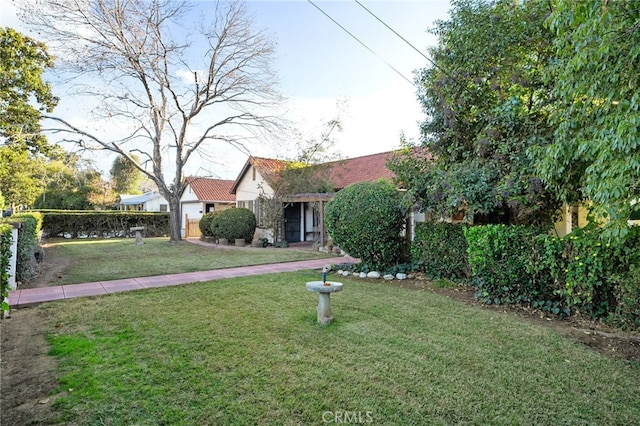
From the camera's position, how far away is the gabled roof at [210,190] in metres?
25.6

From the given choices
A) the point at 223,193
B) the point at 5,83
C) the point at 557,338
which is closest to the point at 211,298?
the point at 557,338

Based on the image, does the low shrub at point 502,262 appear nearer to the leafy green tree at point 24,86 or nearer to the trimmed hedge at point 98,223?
the leafy green tree at point 24,86

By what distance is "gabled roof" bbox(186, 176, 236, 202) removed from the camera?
25.6 metres

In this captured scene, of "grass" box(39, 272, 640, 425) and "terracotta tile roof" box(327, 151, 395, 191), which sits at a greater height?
"terracotta tile roof" box(327, 151, 395, 191)

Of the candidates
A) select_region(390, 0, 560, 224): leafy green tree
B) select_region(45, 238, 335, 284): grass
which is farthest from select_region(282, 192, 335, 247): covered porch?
select_region(390, 0, 560, 224): leafy green tree

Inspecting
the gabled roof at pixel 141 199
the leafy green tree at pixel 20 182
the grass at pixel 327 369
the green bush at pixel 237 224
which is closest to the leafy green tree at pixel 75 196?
the gabled roof at pixel 141 199

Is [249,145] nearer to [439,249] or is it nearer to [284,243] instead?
[284,243]

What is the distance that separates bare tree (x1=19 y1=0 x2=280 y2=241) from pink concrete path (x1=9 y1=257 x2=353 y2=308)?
9367mm

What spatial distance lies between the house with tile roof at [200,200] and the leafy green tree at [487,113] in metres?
19.2

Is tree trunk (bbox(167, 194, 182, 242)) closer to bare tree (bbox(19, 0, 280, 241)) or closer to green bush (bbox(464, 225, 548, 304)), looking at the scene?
bare tree (bbox(19, 0, 280, 241))

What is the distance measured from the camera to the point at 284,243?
16.6 metres

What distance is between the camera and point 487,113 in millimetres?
7086

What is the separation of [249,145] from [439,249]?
12.6m

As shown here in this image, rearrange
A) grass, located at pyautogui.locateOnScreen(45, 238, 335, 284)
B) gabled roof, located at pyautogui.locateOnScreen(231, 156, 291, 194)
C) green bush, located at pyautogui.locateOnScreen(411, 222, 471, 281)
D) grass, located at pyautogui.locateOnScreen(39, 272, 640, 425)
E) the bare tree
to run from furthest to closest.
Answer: gabled roof, located at pyautogui.locateOnScreen(231, 156, 291, 194)
the bare tree
grass, located at pyautogui.locateOnScreen(45, 238, 335, 284)
green bush, located at pyautogui.locateOnScreen(411, 222, 471, 281)
grass, located at pyautogui.locateOnScreen(39, 272, 640, 425)
